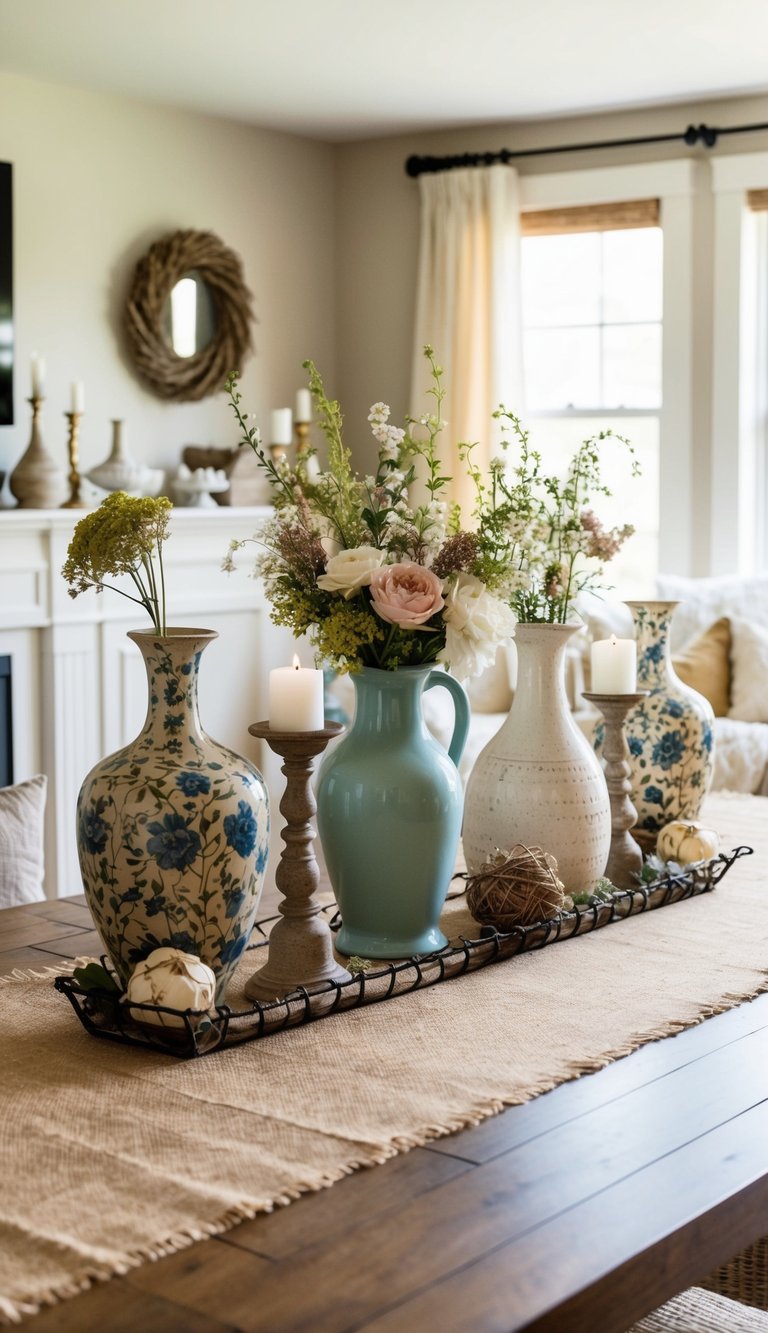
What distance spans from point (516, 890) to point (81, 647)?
9.63 ft

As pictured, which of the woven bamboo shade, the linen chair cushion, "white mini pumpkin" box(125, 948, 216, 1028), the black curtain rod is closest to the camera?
"white mini pumpkin" box(125, 948, 216, 1028)

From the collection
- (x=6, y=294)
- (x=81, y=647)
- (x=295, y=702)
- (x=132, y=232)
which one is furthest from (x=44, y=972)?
(x=132, y=232)

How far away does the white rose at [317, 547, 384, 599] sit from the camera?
5.07 ft

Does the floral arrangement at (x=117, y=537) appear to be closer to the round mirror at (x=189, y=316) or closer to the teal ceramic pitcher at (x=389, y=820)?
the teal ceramic pitcher at (x=389, y=820)

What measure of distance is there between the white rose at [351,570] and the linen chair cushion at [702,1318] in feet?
2.49

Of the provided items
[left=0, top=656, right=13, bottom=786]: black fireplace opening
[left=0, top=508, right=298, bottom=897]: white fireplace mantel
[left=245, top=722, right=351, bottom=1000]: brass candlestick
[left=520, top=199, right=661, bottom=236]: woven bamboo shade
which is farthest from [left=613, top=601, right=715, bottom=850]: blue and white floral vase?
[left=520, top=199, right=661, bottom=236]: woven bamboo shade

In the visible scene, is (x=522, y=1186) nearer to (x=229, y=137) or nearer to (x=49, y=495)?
(x=49, y=495)

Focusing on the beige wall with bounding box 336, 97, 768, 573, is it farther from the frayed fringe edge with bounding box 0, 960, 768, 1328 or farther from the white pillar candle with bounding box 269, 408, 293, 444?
the frayed fringe edge with bounding box 0, 960, 768, 1328

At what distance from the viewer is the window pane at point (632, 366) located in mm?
5328

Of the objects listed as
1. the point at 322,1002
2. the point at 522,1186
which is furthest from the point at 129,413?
the point at 522,1186

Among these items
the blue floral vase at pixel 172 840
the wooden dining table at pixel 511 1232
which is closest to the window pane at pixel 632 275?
the blue floral vase at pixel 172 840

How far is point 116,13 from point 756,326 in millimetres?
2372

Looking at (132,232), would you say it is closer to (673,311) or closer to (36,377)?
(36,377)

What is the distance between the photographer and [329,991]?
144 cm
